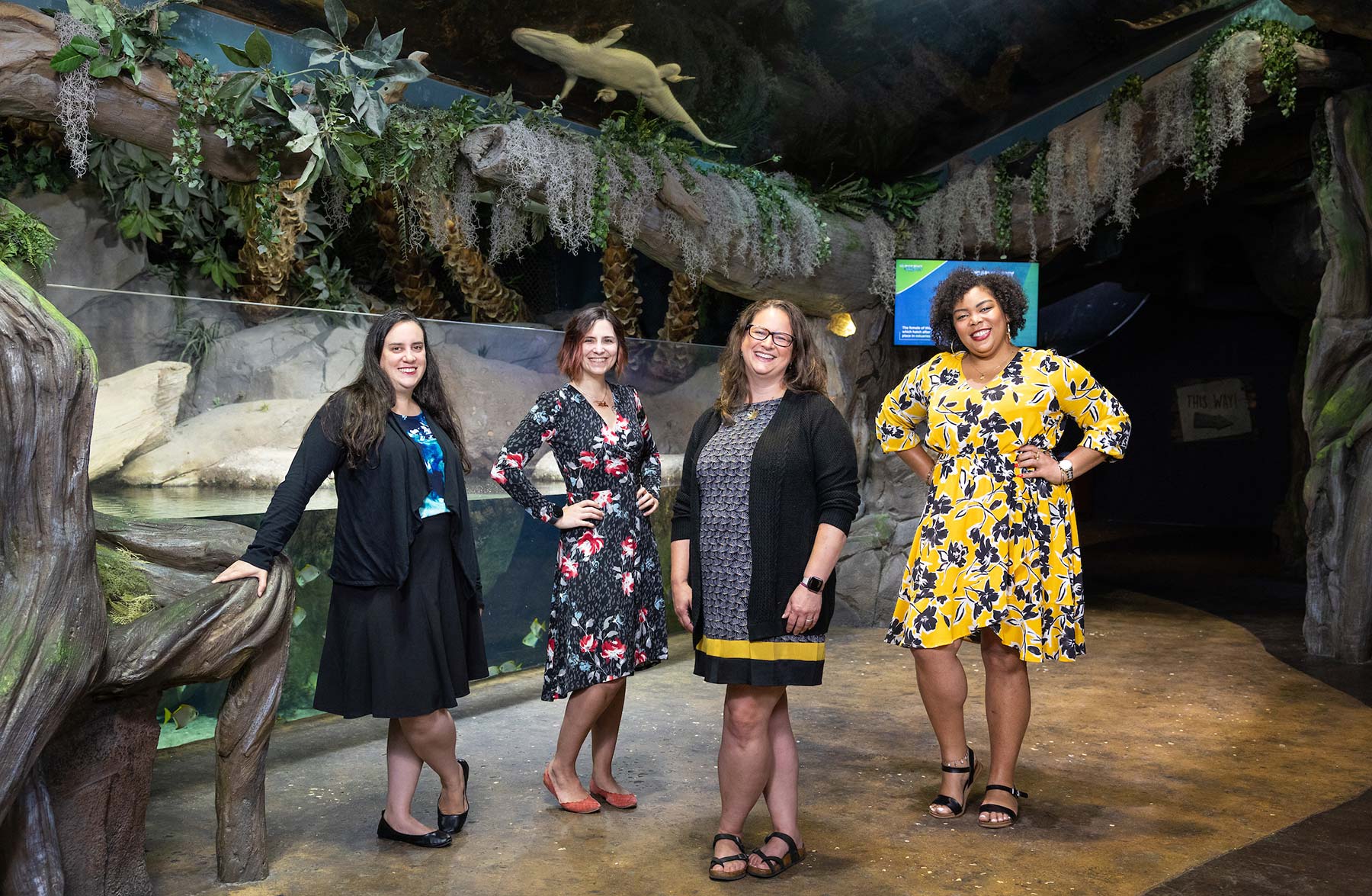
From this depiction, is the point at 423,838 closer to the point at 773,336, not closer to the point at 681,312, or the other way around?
the point at 773,336

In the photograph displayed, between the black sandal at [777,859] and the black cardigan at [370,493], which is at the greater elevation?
the black cardigan at [370,493]

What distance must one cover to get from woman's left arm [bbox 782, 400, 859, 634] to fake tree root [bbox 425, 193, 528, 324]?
3.85 m

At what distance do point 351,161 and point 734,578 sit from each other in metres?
2.61

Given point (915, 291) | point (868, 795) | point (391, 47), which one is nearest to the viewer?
point (868, 795)

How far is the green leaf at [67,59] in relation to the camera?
12.6ft

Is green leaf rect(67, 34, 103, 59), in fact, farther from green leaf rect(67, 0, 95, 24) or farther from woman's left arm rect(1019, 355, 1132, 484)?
woman's left arm rect(1019, 355, 1132, 484)

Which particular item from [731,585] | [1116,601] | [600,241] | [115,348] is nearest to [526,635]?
[600,241]

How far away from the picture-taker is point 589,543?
334 cm

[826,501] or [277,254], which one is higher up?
[277,254]

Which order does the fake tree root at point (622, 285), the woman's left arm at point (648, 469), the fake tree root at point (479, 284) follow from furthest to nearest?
the fake tree root at point (622, 285) < the fake tree root at point (479, 284) < the woman's left arm at point (648, 469)

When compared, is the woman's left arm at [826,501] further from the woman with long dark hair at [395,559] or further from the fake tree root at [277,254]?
the fake tree root at [277,254]

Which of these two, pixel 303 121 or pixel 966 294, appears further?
pixel 303 121

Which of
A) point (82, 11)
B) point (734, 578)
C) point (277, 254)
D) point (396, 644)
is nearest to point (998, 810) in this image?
point (734, 578)

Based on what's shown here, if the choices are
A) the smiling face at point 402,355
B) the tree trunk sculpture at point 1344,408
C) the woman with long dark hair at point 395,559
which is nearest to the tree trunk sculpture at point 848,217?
the tree trunk sculpture at point 1344,408
